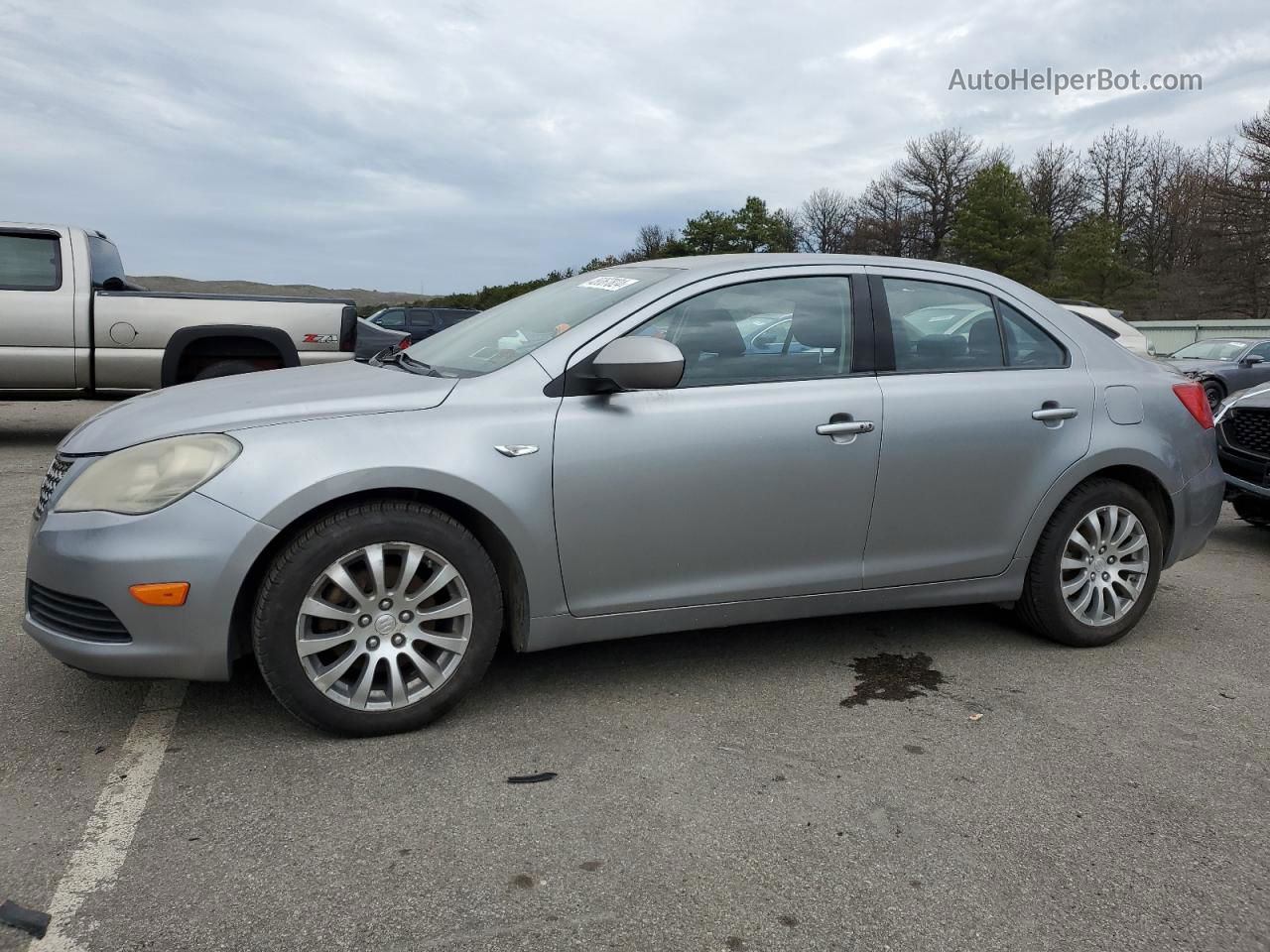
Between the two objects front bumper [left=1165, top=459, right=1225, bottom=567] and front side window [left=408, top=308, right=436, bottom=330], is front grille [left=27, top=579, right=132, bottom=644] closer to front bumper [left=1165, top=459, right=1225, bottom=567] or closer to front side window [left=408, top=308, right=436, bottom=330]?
front bumper [left=1165, top=459, right=1225, bottom=567]

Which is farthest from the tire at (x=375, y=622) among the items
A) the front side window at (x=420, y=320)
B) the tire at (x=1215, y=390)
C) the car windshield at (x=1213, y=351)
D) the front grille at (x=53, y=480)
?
the front side window at (x=420, y=320)

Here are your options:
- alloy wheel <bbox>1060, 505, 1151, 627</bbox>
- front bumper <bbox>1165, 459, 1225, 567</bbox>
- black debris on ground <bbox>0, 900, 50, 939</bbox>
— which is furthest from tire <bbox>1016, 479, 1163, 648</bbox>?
black debris on ground <bbox>0, 900, 50, 939</bbox>

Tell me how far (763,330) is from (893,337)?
56 centimetres

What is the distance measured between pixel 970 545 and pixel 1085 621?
706mm

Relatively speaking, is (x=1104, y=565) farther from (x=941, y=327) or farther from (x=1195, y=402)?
(x=941, y=327)

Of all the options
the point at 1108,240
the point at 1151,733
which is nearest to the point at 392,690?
the point at 1151,733

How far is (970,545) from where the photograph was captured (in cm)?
406

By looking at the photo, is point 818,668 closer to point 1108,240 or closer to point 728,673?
point 728,673

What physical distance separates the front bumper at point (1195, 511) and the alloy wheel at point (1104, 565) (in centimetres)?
21

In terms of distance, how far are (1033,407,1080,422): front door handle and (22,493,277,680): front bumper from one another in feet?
9.53

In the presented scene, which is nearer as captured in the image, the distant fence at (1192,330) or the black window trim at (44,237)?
the black window trim at (44,237)

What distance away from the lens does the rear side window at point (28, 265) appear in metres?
9.39

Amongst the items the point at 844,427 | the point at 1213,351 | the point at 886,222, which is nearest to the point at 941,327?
the point at 844,427

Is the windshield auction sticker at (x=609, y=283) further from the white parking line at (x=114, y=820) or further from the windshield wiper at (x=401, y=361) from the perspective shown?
the white parking line at (x=114, y=820)
